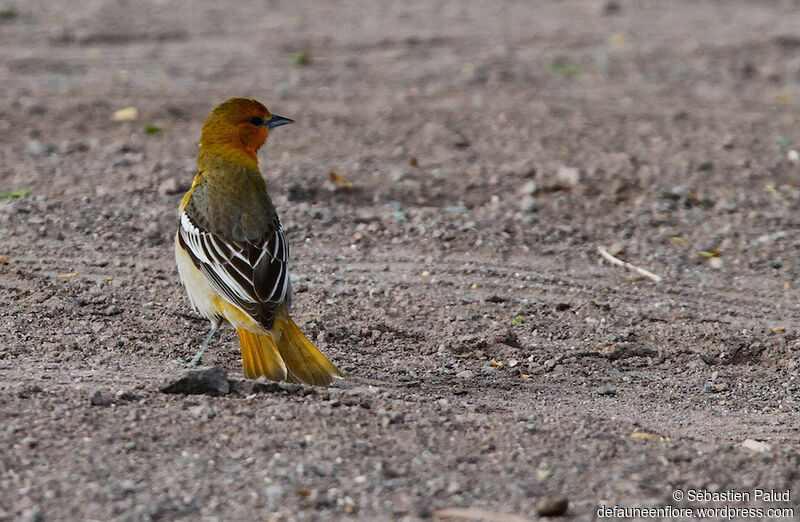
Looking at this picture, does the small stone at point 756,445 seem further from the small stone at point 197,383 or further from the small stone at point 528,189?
the small stone at point 528,189

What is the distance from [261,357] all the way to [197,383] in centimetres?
60

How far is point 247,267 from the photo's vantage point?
622cm

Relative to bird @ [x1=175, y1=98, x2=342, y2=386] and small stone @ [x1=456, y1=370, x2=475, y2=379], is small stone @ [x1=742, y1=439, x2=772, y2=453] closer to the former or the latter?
small stone @ [x1=456, y1=370, x2=475, y2=379]

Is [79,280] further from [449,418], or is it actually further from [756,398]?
[756,398]

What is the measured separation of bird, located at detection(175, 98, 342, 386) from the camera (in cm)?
588

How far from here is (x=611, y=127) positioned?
36.6 ft

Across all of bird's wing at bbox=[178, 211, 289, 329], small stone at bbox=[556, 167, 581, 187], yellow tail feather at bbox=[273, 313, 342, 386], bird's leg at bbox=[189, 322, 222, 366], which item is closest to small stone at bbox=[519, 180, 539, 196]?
small stone at bbox=[556, 167, 581, 187]

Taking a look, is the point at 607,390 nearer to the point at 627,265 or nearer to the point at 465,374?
the point at 465,374

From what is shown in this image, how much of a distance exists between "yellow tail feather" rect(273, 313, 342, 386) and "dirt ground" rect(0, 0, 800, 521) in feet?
0.67

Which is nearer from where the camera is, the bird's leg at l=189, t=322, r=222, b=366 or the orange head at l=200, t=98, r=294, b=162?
the bird's leg at l=189, t=322, r=222, b=366

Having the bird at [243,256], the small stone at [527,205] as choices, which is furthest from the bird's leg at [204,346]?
the small stone at [527,205]

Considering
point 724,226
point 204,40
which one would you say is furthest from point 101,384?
point 204,40

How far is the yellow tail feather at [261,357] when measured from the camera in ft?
19.0

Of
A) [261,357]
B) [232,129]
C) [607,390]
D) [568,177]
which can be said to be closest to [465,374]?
[607,390]
